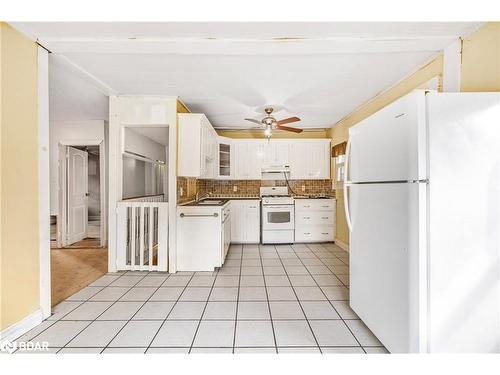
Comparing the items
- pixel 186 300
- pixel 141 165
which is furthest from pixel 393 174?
pixel 141 165

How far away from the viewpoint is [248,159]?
16.4ft

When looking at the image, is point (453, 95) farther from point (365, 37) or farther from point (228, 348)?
point (228, 348)

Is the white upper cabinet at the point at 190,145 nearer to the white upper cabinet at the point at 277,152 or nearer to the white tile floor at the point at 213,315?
the white tile floor at the point at 213,315

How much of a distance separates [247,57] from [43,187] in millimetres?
2123

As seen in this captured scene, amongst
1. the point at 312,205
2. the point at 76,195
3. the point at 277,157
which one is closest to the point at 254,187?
the point at 277,157

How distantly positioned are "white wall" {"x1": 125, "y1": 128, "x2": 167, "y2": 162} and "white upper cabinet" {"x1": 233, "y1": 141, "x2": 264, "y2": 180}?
187 cm

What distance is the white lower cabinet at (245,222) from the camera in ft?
15.0

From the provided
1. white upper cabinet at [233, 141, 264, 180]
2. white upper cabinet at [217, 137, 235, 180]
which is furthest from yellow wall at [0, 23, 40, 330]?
white upper cabinet at [233, 141, 264, 180]

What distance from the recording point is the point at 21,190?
1.79 metres

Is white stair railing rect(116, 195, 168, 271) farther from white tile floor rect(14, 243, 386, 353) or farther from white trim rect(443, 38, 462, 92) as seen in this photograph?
white trim rect(443, 38, 462, 92)

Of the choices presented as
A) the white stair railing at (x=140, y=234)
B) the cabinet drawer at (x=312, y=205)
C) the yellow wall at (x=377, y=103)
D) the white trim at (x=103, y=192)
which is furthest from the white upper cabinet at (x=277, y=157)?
the white trim at (x=103, y=192)

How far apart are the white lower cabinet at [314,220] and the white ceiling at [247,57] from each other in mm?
1854

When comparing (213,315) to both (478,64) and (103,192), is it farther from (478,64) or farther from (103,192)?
(103,192)
